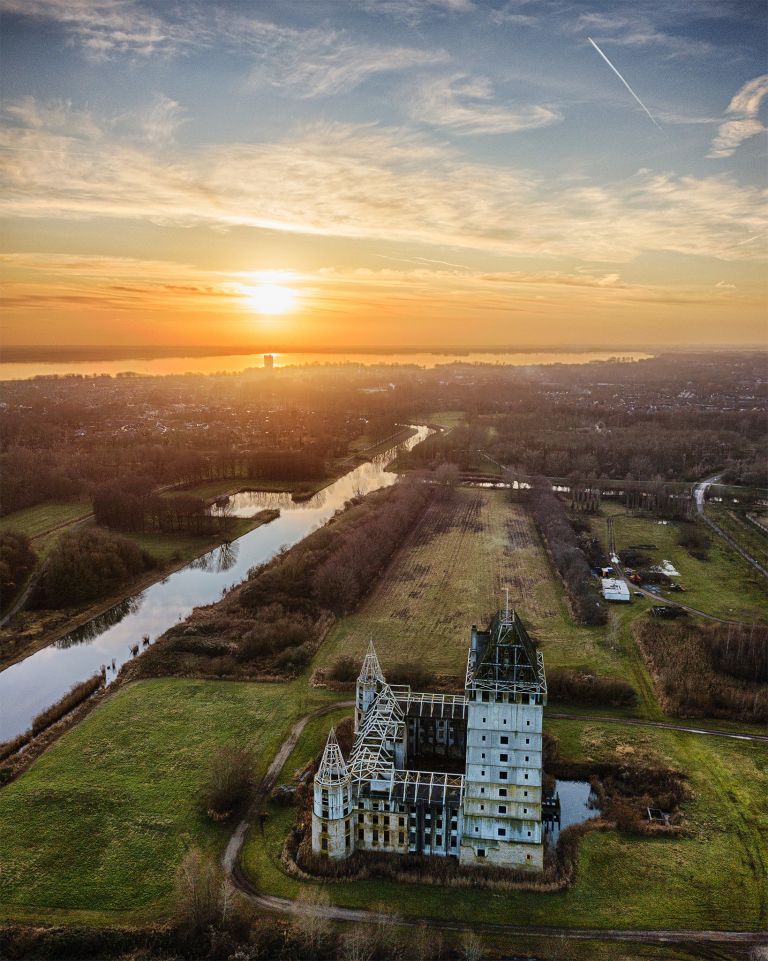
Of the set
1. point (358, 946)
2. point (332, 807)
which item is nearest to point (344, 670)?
point (332, 807)

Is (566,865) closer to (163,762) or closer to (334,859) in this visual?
(334,859)

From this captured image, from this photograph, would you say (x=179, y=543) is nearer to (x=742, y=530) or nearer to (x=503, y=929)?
(x=503, y=929)

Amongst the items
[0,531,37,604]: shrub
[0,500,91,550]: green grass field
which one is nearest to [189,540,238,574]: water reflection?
[0,531,37,604]: shrub

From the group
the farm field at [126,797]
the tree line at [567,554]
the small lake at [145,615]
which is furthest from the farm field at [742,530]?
the farm field at [126,797]

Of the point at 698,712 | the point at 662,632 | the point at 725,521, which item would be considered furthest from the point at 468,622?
the point at 725,521

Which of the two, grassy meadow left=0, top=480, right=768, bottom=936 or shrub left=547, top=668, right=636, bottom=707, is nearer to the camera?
grassy meadow left=0, top=480, right=768, bottom=936

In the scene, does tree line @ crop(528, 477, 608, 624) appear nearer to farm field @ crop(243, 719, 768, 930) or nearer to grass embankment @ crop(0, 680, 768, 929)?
grass embankment @ crop(0, 680, 768, 929)

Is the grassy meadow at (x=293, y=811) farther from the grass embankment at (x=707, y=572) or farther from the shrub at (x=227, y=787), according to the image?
the grass embankment at (x=707, y=572)
